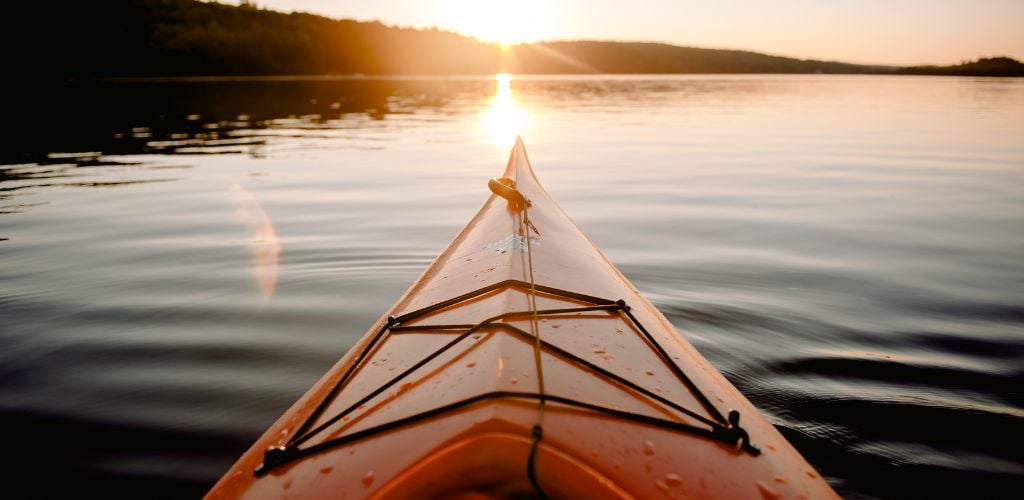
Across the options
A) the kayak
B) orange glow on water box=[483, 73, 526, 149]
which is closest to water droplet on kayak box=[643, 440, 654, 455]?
the kayak

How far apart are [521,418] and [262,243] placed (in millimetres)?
6249

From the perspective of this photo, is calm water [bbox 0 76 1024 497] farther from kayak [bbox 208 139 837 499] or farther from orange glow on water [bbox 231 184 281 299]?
kayak [bbox 208 139 837 499]

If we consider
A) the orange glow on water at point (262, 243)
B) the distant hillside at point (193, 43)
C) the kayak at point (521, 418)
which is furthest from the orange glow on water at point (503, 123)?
the distant hillside at point (193, 43)

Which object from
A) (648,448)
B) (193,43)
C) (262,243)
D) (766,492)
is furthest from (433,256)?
(193,43)

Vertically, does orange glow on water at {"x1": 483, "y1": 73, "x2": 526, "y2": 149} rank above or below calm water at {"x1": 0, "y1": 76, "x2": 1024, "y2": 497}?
above

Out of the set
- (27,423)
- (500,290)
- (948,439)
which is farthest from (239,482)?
(948,439)

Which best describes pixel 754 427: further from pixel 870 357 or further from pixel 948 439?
pixel 870 357

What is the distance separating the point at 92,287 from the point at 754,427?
5.94m

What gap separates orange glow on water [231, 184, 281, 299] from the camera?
580 centimetres

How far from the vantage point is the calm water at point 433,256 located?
3193 millimetres

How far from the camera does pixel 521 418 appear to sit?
64.1 inches

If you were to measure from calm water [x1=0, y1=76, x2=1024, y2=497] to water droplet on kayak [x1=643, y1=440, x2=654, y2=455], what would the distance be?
1611 mm

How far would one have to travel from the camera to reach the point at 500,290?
278 cm

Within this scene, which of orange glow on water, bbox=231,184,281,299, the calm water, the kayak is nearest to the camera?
the kayak
